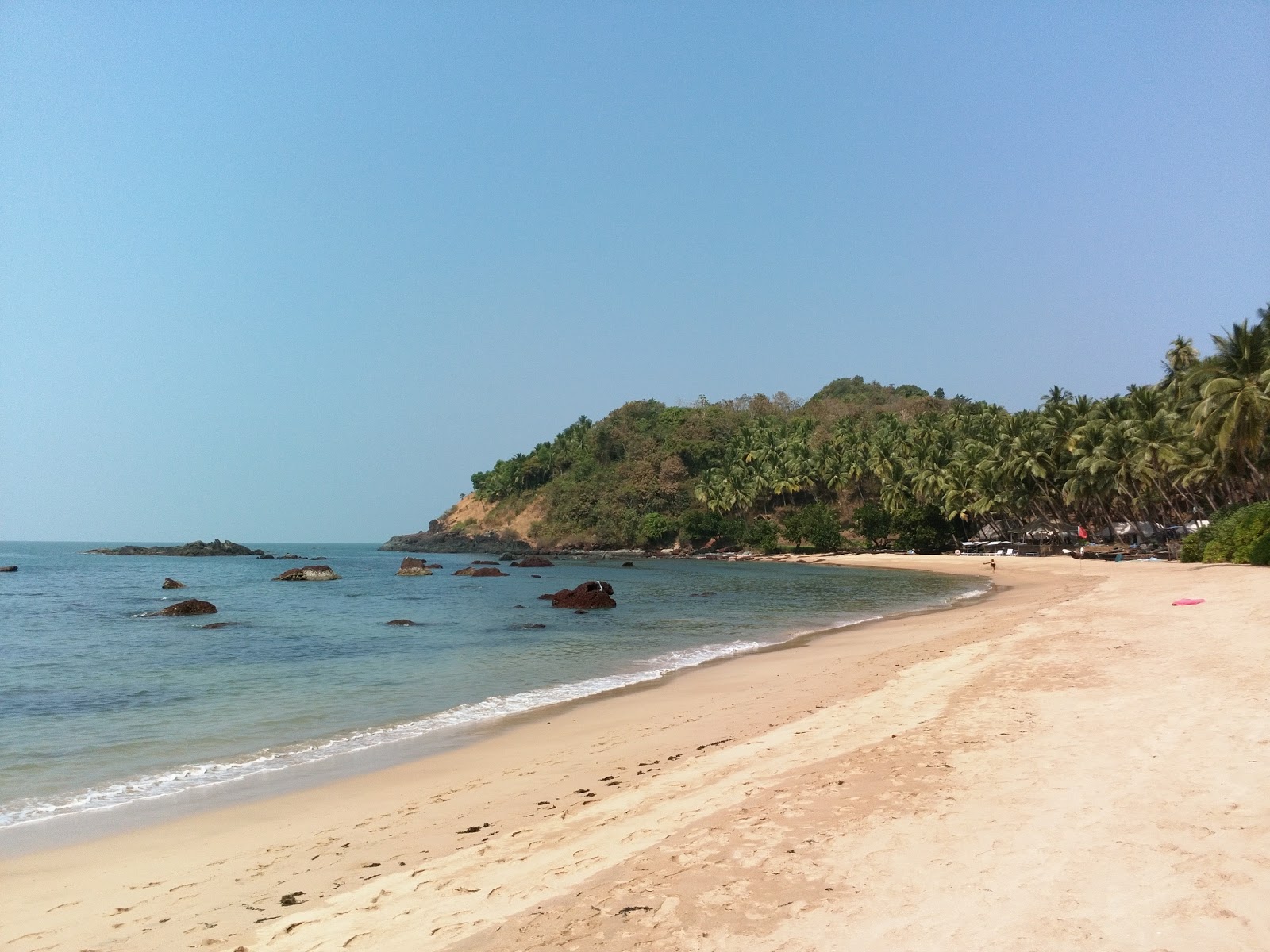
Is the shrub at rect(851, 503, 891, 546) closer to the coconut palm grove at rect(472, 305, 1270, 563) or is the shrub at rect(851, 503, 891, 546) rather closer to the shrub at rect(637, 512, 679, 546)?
the coconut palm grove at rect(472, 305, 1270, 563)

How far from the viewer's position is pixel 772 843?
6.26 metres

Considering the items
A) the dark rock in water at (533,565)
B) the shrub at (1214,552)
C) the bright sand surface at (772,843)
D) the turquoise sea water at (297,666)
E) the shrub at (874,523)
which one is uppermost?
the shrub at (874,523)

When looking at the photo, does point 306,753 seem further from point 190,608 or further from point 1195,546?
point 1195,546

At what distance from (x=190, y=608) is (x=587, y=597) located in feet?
55.8

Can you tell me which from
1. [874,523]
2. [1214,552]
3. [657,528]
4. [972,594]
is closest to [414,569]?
[972,594]

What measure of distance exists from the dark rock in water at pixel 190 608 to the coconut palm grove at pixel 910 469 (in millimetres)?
46124

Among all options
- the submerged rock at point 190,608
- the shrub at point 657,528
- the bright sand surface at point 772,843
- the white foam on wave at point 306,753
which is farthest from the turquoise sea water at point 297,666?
the shrub at point 657,528

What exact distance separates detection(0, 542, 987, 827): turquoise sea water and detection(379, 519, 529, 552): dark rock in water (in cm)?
8151

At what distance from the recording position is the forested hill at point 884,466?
49969mm

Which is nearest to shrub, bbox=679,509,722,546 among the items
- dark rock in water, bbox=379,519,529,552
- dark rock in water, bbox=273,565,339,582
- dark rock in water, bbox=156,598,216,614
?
dark rock in water, bbox=379,519,529,552

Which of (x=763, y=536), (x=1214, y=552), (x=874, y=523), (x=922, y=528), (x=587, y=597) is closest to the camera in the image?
Answer: (x=587, y=597)

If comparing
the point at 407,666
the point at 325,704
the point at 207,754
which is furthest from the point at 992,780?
the point at 407,666

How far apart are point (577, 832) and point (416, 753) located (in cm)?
528

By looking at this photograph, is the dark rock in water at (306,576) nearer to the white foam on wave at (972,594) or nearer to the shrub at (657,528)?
the white foam on wave at (972,594)
